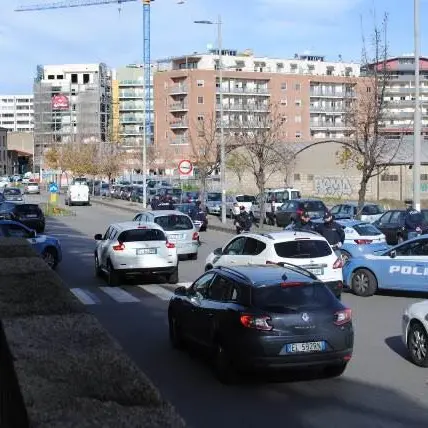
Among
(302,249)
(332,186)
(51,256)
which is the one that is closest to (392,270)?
(302,249)

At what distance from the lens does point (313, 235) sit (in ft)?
51.6

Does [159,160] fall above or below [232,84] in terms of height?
below

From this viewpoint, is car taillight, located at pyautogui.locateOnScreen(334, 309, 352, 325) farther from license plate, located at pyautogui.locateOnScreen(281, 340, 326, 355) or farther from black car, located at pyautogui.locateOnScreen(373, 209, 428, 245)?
black car, located at pyautogui.locateOnScreen(373, 209, 428, 245)

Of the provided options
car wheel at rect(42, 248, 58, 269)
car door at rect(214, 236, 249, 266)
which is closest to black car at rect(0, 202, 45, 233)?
car wheel at rect(42, 248, 58, 269)

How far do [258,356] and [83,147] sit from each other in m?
98.3

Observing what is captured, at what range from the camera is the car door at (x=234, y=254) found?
1606cm

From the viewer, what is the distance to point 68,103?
6240 inches

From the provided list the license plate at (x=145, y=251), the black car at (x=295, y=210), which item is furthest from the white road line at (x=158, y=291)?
the black car at (x=295, y=210)

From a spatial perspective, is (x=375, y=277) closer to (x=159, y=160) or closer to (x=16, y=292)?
(x=16, y=292)

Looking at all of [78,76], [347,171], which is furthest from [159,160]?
[78,76]

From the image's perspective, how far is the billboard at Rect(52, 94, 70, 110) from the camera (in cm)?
15662

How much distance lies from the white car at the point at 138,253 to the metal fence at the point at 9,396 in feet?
44.2

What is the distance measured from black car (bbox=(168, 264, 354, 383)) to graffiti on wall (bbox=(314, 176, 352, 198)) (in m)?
49.9

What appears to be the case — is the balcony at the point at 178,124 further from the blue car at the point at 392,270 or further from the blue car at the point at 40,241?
the blue car at the point at 392,270
